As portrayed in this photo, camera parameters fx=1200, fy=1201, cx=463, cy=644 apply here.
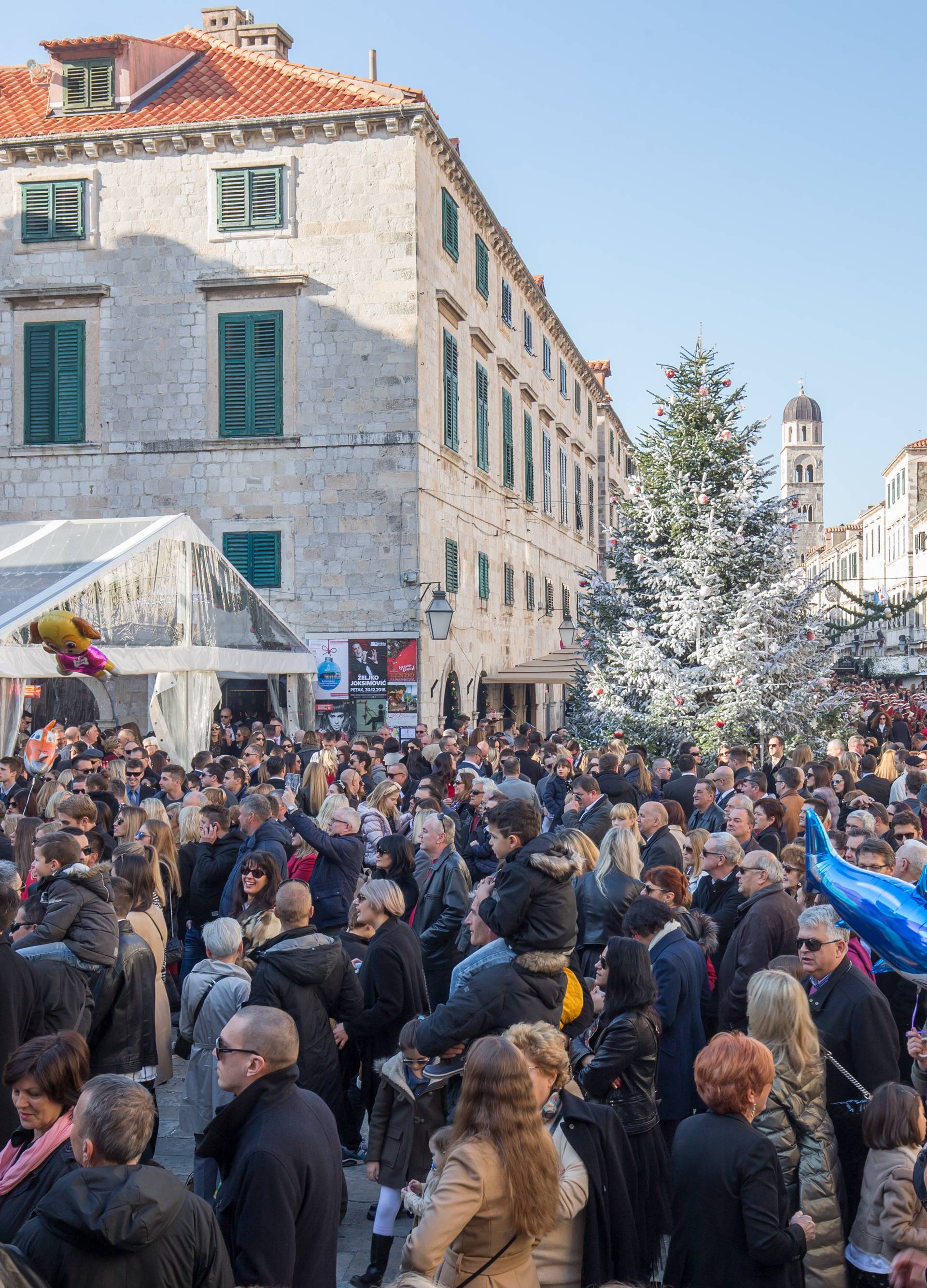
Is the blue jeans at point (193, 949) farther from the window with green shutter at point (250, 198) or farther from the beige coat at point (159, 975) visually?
the window with green shutter at point (250, 198)

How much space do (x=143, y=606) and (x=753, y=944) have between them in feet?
39.1

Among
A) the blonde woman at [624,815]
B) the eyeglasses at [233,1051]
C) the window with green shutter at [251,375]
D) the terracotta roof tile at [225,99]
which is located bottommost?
the eyeglasses at [233,1051]

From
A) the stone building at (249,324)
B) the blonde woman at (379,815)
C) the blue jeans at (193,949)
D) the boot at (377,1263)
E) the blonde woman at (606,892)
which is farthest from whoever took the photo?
the stone building at (249,324)

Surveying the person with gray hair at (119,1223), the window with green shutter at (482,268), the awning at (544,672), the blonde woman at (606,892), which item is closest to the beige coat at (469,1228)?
the person with gray hair at (119,1223)

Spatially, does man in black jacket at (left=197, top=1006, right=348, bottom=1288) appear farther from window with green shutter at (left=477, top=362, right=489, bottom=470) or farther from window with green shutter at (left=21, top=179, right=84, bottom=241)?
window with green shutter at (left=477, top=362, right=489, bottom=470)

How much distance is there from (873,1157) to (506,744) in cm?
1080

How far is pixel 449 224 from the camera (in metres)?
24.0

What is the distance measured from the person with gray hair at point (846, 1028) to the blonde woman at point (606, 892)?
1.69 m

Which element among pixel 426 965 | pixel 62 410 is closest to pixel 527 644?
pixel 62 410

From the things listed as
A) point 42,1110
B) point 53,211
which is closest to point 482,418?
point 53,211

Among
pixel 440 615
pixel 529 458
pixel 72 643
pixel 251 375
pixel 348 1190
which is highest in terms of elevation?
pixel 529 458

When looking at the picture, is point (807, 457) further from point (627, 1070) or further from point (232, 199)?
point (627, 1070)

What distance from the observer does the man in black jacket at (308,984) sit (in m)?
5.30

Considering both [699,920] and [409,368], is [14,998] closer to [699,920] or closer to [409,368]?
[699,920]
